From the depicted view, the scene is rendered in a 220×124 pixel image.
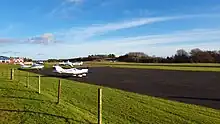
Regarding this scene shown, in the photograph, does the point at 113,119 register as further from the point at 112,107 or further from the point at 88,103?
the point at 88,103

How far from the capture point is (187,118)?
50.4ft

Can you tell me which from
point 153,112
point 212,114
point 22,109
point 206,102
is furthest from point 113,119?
point 206,102

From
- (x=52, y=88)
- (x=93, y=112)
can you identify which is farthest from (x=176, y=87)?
(x=93, y=112)

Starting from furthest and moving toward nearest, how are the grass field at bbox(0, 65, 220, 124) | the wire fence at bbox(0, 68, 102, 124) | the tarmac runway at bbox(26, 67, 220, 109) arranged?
the tarmac runway at bbox(26, 67, 220, 109)
the grass field at bbox(0, 65, 220, 124)
the wire fence at bbox(0, 68, 102, 124)

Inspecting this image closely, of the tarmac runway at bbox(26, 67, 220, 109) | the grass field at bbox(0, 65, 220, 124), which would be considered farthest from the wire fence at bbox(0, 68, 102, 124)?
the tarmac runway at bbox(26, 67, 220, 109)

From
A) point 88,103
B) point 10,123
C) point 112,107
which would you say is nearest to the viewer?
point 10,123

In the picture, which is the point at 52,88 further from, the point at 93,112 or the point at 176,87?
the point at 176,87

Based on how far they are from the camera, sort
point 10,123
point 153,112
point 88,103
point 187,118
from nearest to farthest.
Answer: point 10,123 < point 187,118 < point 153,112 < point 88,103

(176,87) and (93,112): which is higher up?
(93,112)

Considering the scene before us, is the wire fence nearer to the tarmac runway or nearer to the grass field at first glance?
the grass field

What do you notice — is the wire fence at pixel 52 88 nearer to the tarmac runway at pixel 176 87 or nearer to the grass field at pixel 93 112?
the grass field at pixel 93 112

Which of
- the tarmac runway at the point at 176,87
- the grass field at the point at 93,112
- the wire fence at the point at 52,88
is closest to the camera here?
the wire fence at the point at 52,88

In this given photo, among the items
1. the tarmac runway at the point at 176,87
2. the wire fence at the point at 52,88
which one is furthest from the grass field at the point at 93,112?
the tarmac runway at the point at 176,87

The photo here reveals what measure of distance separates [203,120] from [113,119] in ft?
14.0
